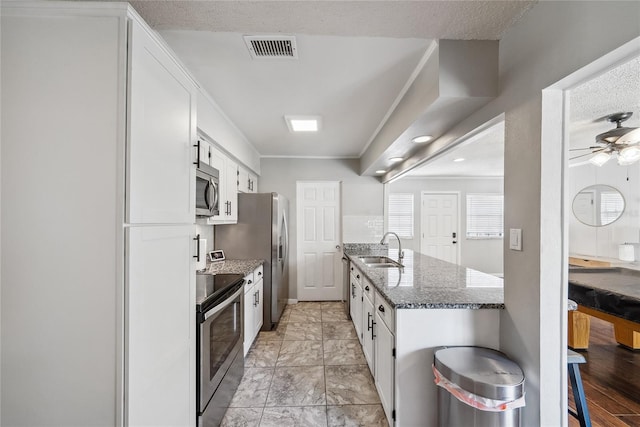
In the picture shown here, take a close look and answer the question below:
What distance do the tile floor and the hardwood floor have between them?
1.44 meters

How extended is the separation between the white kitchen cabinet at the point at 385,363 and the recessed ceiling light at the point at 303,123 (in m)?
1.95

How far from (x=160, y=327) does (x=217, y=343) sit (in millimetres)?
700

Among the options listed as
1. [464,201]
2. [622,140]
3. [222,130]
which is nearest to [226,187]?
[222,130]

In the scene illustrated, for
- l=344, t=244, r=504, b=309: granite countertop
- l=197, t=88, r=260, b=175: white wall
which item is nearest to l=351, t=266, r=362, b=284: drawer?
l=344, t=244, r=504, b=309: granite countertop

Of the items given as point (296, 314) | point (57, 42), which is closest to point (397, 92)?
point (57, 42)

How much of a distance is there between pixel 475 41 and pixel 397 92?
747 mm

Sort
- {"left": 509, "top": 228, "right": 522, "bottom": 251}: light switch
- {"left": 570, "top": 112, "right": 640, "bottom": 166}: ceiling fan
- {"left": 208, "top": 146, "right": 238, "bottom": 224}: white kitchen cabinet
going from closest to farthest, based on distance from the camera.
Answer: {"left": 509, "top": 228, "right": 522, "bottom": 251}: light switch, {"left": 570, "top": 112, "right": 640, "bottom": 166}: ceiling fan, {"left": 208, "top": 146, "right": 238, "bottom": 224}: white kitchen cabinet

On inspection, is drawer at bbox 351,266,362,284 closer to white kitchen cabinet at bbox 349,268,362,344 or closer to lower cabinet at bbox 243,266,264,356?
white kitchen cabinet at bbox 349,268,362,344

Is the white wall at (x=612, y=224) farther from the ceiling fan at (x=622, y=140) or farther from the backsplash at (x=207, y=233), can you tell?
the backsplash at (x=207, y=233)

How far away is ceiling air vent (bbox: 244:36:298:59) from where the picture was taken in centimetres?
155

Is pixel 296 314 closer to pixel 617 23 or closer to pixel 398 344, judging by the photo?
pixel 398 344

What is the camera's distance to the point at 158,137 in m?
1.17

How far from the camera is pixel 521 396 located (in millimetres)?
1216

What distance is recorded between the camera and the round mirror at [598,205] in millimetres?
4281
